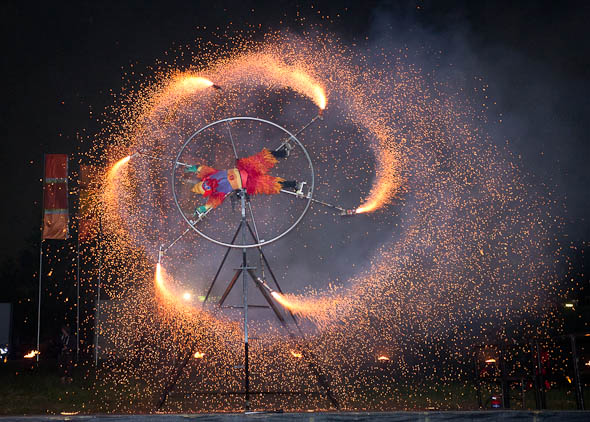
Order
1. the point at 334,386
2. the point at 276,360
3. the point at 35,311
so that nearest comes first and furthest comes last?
the point at 334,386 < the point at 276,360 < the point at 35,311

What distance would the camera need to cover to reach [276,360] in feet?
63.0

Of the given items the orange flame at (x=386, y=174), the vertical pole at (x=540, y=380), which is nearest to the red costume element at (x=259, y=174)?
the vertical pole at (x=540, y=380)

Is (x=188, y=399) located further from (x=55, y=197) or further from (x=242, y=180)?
(x=55, y=197)

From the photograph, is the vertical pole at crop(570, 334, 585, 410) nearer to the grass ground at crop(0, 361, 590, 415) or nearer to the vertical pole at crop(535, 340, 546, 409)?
the vertical pole at crop(535, 340, 546, 409)

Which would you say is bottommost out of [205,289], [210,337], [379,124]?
[210,337]

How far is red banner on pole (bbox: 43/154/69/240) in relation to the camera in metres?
22.5

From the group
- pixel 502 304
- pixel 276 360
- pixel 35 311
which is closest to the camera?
pixel 276 360

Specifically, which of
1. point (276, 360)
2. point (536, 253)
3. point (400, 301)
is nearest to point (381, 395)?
point (276, 360)

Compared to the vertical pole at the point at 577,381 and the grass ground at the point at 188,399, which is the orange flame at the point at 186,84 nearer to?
the grass ground at the point at 188,399

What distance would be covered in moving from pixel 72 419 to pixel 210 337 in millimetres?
14978

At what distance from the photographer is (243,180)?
36.6 feet

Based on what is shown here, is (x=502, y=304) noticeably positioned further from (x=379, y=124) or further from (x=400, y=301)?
(x=379, y=124)

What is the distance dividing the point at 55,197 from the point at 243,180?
14.2 metres

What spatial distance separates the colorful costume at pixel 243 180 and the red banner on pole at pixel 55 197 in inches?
526
